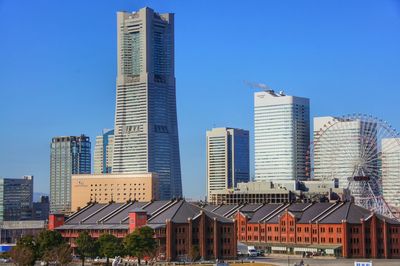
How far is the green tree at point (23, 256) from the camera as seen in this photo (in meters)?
123

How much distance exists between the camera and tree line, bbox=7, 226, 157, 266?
126 metres

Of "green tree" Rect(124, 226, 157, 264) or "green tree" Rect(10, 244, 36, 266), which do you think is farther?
"green tree" Rect(124, 226, 157, 264)

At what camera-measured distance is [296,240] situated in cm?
16412

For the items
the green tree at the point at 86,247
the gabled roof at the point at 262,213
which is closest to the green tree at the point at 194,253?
the green tree at the point at 86,247

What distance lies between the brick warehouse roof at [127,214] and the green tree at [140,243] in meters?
8.34

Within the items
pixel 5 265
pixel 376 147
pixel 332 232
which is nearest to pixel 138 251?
pixel 5 265

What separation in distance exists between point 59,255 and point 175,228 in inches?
881

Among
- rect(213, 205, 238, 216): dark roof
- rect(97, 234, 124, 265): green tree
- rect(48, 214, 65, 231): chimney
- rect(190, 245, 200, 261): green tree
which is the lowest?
rect(190, 245, 200, 261): green tree

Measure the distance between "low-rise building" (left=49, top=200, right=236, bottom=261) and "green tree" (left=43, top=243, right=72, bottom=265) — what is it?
15857mm

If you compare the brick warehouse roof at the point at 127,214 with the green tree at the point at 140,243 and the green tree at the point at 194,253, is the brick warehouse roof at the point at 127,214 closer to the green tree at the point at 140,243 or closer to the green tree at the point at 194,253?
the green tree at the point at 194,253

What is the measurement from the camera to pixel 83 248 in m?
134

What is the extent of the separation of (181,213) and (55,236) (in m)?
21.6

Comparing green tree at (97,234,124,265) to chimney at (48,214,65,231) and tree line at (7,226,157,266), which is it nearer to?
tree line at (7,226,157,266)

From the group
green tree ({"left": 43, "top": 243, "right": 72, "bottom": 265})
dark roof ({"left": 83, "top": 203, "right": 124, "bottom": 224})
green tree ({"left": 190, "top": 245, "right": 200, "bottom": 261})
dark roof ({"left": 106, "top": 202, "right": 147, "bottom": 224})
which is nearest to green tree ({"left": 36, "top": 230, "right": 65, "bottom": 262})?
green tree ({"left": 43, "top": 243, "right": 72, "bottom": 265})
